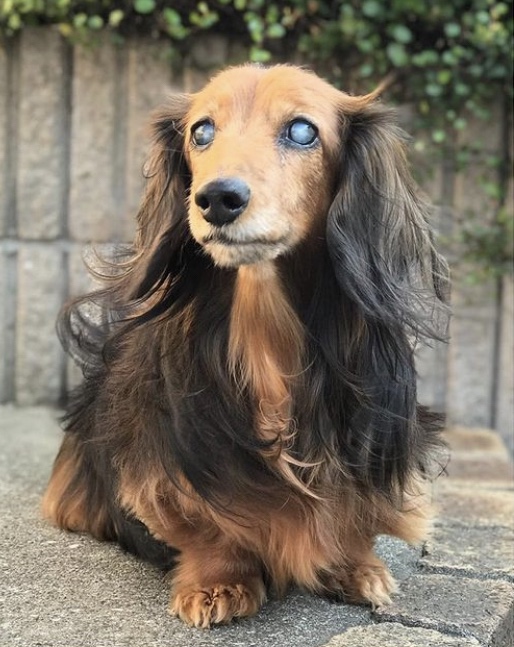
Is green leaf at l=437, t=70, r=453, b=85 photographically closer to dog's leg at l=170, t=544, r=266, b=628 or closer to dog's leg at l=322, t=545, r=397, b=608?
dog's leg at l=322, t=545, r=397, b=608

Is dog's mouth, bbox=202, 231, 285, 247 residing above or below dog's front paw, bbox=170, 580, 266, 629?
above

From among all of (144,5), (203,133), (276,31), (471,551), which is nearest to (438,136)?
(276,31)

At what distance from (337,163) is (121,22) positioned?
2.09 m

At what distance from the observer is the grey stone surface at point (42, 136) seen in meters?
3.57

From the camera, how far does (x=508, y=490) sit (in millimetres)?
2924

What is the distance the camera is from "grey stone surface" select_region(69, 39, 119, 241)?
355 cm

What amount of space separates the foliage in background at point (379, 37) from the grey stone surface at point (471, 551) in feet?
4.34

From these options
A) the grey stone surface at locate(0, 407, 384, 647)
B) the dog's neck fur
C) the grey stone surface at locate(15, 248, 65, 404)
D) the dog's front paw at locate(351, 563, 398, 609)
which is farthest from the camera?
the grey stone surface at locate(15, 248, 65, 404)

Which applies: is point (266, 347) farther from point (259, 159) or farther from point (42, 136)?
point (42, 136)

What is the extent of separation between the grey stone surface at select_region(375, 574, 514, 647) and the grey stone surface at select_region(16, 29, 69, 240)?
2.26 metres

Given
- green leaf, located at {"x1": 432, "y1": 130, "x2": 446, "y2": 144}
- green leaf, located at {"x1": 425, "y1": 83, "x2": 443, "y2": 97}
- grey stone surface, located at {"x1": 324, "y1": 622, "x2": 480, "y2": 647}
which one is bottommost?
grey stone surface, located at {"x1": 324, "y1": 622, "x2": 480, "y2": 647}

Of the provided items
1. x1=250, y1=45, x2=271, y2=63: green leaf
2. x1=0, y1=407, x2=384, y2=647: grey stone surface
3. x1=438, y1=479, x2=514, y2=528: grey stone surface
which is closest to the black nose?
x1=0, y1=407, x2=384, y2=647: grey stone surface

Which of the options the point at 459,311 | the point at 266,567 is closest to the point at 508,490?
the point at 459,311

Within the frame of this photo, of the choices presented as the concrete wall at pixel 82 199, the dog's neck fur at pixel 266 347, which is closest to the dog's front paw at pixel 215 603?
the dog's neck fur at pixel 266 347
